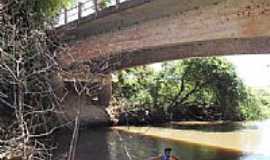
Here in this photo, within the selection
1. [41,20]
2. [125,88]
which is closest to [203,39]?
[41,20]

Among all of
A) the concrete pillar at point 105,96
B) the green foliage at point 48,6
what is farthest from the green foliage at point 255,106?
the green foliage at point 48,6

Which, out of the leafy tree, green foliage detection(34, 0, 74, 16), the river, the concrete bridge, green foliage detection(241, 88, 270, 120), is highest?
green foliage detection(34, 0, 74, 16)

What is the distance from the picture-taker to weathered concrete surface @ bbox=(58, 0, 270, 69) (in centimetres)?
1795

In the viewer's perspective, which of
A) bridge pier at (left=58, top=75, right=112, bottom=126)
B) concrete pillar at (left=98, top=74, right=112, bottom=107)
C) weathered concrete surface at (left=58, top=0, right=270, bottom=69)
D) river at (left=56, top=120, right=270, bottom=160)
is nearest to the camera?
weathered concrete surface at (left=58, top=0, right=270, bottom=69)

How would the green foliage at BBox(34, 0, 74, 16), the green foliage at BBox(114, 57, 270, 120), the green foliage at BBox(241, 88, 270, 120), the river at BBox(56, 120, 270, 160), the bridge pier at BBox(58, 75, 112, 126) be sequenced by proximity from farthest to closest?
the green foliage at BBox(241, 88, 270, 120), the green foliage at BBox(114, 57, 270, 120), the bridge pier at BBox(58, 75, 112, 126), the green foliage at BBox(34, 0, 74, 16), the river at BBox(56, 120, 270, 160)

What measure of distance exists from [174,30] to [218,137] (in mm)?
6719

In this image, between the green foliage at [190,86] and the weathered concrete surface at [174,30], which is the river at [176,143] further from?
the green foliage at [190,86]

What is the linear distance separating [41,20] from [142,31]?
168 inches

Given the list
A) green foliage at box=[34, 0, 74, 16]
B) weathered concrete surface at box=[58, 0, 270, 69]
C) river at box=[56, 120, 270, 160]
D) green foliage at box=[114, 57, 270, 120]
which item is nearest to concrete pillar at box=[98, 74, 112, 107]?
green foliage at box=[114, 57, 270, 120]

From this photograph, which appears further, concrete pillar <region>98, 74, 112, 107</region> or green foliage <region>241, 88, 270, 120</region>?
green foliage <region>241, 88, 270, 120</region>

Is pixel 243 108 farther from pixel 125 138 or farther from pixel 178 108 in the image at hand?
pixel 125 138

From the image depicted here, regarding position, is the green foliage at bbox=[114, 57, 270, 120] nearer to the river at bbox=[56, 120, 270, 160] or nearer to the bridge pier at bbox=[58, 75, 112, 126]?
the bridge pier at bbox=[58, 75, 112, 126]

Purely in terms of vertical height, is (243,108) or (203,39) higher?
(203,39)

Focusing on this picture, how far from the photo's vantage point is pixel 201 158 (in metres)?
18.6
